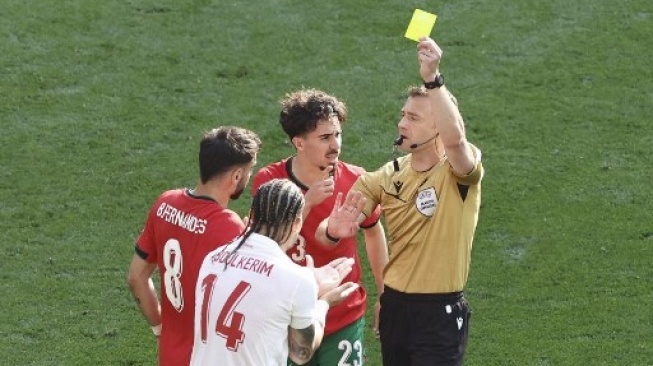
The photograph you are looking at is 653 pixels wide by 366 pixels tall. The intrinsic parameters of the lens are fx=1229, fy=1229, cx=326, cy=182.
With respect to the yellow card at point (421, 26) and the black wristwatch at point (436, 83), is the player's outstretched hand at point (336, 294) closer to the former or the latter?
the black wristwatch at point (436, 83)

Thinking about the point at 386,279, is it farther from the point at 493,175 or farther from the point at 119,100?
the point at 119,100

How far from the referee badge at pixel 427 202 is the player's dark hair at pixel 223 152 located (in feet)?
2.74

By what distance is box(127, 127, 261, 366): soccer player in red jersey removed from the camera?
5105 mm

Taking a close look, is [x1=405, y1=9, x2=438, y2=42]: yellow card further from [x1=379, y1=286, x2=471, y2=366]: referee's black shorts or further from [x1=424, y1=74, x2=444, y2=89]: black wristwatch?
[x1=379, y1=286, x2=471, y2=366]: referee's black shorts

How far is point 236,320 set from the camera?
14.6ft


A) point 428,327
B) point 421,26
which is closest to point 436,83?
point 421,26

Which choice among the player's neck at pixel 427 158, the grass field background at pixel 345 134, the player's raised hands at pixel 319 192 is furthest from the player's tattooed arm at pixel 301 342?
the grass field background at pixel 345 134

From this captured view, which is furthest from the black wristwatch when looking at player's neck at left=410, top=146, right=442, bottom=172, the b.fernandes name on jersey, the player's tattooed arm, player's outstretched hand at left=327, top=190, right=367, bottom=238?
the player's tattooed arm

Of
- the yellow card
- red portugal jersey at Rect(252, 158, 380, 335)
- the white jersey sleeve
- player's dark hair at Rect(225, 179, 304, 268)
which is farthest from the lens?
red portugal jersey at Rect(252, 158, 380, 335)

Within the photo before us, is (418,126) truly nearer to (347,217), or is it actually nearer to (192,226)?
(347,217)

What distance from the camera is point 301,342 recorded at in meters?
4.54

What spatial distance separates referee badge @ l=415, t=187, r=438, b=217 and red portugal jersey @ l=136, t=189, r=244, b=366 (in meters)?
0.90

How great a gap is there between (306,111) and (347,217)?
0.70 meters

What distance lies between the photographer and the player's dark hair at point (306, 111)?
5.89m
